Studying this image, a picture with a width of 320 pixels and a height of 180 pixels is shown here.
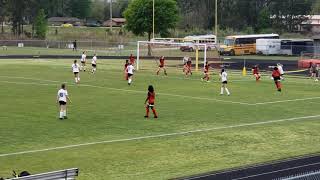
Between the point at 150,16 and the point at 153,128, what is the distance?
62.1 m

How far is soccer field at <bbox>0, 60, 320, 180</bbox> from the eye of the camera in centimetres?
2313

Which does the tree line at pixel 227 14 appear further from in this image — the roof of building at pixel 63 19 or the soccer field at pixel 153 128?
the soccer field at pixel 153 128

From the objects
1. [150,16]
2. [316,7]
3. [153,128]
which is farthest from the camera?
[316,7]

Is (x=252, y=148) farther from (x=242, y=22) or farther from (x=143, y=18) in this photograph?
(x=242, y=22)

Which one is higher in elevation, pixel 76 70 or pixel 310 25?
pixel 310 25

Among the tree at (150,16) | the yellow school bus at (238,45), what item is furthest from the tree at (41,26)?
the yellow school bus at (238,45)

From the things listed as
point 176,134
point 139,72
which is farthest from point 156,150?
point 139,72

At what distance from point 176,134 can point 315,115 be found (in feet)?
31.9

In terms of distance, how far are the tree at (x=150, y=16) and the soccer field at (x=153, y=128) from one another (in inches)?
1567

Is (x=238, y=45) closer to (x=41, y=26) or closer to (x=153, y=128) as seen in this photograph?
(x=41, y=26)

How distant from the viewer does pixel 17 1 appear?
131125 mm

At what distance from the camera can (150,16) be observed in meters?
91.4

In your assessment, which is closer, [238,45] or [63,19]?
[238,45]

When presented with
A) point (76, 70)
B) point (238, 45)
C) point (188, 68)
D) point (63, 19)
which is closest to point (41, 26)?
point (238, 45)
